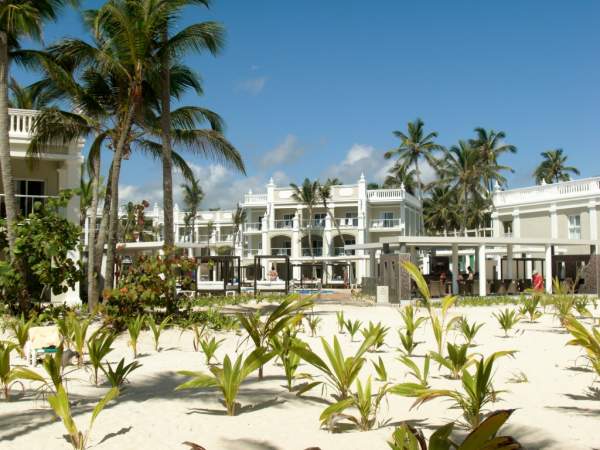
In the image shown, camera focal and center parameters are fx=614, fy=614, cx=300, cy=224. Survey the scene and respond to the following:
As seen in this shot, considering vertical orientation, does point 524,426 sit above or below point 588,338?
below

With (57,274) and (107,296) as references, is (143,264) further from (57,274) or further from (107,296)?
(57,274)

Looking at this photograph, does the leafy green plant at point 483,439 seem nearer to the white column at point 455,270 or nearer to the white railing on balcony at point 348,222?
the white column at point 455,270

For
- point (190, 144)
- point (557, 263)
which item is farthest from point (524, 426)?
point (557, 263)

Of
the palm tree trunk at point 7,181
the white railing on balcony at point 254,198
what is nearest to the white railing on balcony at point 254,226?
the white railing on balcony at point 254,198

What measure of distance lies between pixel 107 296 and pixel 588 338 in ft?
26.2

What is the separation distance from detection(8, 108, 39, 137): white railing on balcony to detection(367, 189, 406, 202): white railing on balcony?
32.3 m

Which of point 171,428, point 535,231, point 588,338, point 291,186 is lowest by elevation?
point 171,428

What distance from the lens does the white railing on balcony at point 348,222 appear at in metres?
46.9

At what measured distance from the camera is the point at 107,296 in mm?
10891

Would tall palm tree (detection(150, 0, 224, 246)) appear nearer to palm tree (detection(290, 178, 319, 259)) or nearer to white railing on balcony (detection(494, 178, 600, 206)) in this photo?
white railing on balcony (detection(494, 178, 600, 206))

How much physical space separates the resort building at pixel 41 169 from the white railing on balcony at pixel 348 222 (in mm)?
29612

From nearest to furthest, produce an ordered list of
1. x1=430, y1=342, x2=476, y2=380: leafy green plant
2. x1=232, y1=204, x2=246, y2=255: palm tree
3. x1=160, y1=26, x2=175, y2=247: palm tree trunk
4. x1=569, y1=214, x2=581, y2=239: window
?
x1=430, y1=342, x2=476, y2=380: leafy green plant < x1=160, y1=26, x2=175, y2=247: palm tree trunk < x1=569, y1=214, x2=581, y2=239: window < x1=232, y1=204, x2=246, y2=255: palm tree

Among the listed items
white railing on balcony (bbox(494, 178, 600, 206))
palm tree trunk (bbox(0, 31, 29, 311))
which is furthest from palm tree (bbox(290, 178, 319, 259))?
palm tree trunk (bbox(0, 31, 29, 311))

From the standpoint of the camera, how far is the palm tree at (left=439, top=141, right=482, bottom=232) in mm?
42875
